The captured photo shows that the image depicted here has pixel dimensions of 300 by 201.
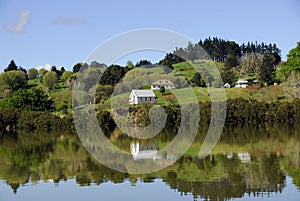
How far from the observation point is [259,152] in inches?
1061

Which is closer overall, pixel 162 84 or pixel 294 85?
pixel 294 85

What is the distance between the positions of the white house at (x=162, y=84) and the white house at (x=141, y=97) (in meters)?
2.76

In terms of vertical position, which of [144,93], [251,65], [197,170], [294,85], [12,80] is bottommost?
[197,170]

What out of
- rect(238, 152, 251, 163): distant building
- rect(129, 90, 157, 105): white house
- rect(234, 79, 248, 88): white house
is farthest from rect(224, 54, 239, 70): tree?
rect(238, 152, 251, 163): distant building

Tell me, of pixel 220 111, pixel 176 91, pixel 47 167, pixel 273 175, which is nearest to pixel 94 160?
pixel 47 167

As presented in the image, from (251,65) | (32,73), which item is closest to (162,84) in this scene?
(251,65)

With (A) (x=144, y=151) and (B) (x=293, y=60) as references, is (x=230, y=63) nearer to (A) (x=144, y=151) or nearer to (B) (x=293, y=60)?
A: (B) (x=293, y=60)

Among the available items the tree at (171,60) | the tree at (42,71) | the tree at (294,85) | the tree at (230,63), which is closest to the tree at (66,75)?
the tree at (42,71)

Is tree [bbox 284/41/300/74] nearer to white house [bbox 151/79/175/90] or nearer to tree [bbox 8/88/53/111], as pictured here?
white house [bbox 151/79/175/90]

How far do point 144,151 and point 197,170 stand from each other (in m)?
9.47

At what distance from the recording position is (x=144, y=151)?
3048 cm

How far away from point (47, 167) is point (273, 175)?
11004mm

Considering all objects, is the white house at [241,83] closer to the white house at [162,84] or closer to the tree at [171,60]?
the white house at [162,84]

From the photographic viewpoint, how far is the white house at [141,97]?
62312 mm
